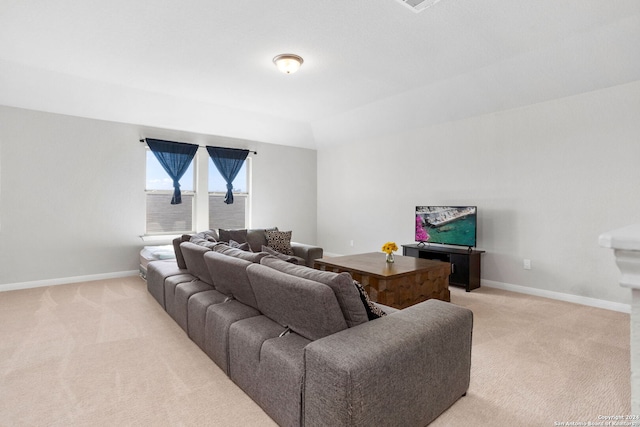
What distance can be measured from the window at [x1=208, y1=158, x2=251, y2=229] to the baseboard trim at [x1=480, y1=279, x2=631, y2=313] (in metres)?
4.56


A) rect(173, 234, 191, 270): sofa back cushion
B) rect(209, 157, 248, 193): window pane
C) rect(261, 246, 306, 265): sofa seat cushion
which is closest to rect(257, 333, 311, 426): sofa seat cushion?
rect(261, 246, 306, 265): sofa seat cushion

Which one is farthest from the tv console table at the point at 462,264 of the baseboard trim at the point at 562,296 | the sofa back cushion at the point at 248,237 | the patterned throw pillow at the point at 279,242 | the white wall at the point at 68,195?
the white wall at the point at 68,195

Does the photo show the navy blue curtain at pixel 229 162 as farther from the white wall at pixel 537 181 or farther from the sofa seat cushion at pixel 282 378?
the sofa seat cushion at pixel 282 378

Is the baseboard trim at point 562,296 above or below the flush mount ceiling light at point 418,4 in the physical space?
below

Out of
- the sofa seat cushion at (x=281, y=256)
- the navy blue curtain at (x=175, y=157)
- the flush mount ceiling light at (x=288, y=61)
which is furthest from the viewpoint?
the navy blue curtain at (x=175, y=157)

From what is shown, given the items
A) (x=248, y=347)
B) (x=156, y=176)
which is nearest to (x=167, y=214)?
(x=156, y=176)

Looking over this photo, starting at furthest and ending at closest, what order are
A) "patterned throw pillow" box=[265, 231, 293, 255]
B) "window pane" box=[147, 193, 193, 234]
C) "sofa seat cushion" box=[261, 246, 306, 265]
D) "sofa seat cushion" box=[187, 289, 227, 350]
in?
"window pane" box=[147, 193, 193, 234] < "patterned throw pillow" box=[265, 231, 293, 255] < "sofa seat cushion" box=[261, 246, 306, 265] < "sofa seat cushion" box=[187, 289, 227, 350]

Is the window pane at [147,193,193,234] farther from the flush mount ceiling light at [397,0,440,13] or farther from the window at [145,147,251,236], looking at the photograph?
the flush mount ceiling light at [397,0,440,13]

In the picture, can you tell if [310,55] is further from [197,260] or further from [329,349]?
[329,349]

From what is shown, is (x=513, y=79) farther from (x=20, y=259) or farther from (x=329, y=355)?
(x=20, y=259)

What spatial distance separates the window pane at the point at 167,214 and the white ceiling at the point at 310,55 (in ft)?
4.38

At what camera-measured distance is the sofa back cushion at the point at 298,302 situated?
1.71 meters

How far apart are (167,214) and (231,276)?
13.4ft

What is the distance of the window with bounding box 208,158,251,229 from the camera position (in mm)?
6480
